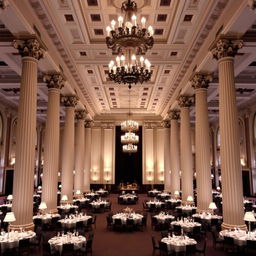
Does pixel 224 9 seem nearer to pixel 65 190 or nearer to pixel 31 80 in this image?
pixel 31 80

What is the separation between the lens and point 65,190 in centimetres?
1478

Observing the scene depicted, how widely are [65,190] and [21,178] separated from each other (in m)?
7.03

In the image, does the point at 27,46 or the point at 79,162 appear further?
the point at 79,162

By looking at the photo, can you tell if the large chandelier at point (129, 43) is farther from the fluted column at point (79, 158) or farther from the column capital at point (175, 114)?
the column capital at point (175, 114)

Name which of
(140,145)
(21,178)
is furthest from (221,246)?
(140,145)

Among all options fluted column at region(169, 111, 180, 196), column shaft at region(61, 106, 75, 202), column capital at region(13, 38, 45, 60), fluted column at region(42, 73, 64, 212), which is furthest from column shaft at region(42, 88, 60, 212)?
fluted column at region(169, 111, 180, 196)

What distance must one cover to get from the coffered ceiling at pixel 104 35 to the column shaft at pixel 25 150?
1.43 m

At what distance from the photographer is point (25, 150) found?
26.8ft

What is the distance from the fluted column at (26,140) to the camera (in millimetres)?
7941

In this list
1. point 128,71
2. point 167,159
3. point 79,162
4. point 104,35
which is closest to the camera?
point 128,71

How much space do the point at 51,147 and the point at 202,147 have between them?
625cm

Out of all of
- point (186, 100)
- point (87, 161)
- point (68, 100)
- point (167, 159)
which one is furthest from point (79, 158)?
point (186, 100)

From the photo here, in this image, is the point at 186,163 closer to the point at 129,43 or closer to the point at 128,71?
the point at 128,71

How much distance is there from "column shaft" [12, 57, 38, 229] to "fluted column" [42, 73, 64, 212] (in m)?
2.83
